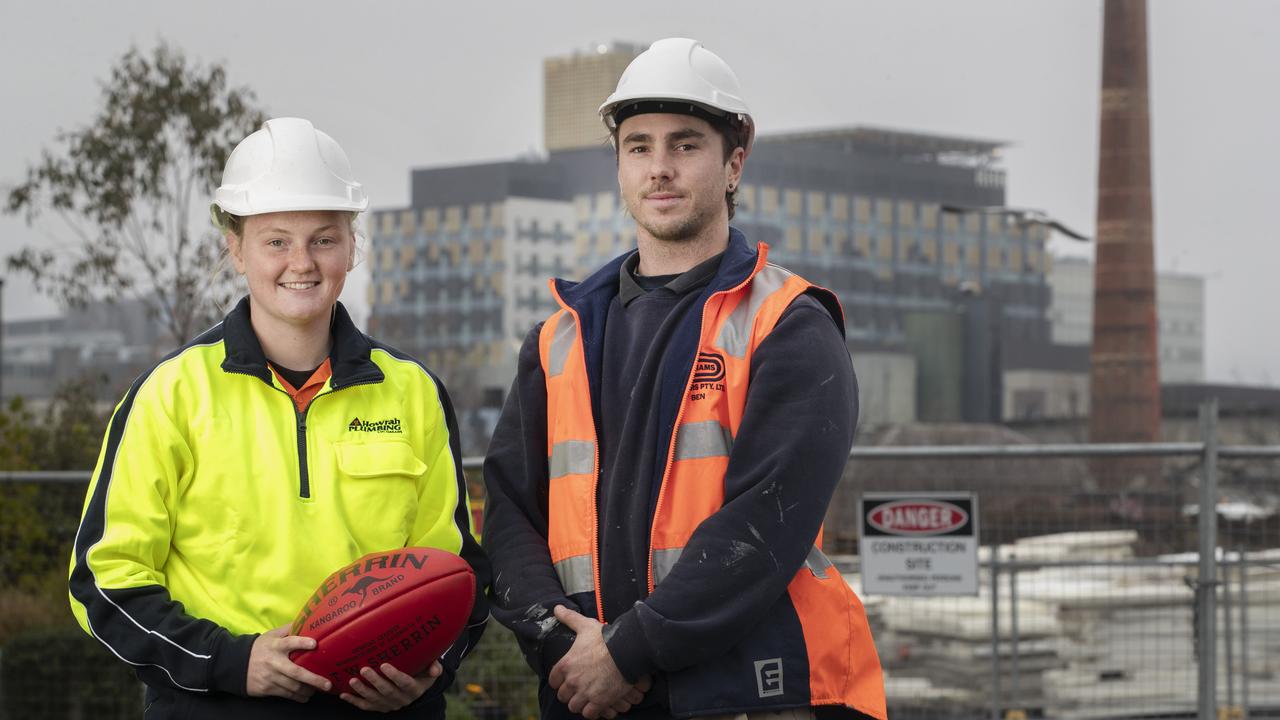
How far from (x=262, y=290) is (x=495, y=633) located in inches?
195

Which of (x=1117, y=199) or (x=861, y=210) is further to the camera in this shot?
(x=861, y=210)

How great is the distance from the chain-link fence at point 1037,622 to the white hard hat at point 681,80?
3.54m

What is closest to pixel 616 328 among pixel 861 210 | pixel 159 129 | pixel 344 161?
pixel 344 161

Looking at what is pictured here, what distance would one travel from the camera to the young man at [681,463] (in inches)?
121

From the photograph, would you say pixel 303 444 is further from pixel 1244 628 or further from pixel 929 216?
pixel 929 216

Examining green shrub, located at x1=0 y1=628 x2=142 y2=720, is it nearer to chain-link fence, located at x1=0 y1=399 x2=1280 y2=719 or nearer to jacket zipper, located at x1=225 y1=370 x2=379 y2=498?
chain-link fence, located at x1=0 y1=399 x2=1280 y2=719

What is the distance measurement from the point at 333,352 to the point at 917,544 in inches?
165

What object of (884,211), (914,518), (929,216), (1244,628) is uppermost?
(884,211)

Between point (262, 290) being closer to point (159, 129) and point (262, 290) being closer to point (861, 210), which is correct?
point (159, 129)

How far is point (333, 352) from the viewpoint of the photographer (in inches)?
134

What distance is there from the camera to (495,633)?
7961 millimetres

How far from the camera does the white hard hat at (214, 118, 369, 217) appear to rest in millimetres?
3262

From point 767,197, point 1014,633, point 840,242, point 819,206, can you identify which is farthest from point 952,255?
point 1014,633

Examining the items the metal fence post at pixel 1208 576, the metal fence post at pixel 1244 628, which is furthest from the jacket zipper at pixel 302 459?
the metal fence post at pixel 1244 628
